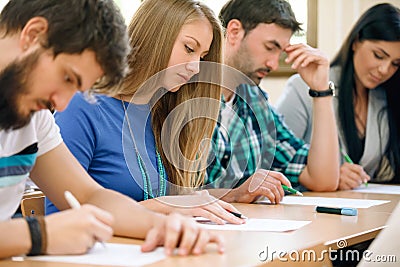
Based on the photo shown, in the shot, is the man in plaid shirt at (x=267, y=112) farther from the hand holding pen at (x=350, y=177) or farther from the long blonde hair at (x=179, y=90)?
the long blonde hair at (x=179, y=90)

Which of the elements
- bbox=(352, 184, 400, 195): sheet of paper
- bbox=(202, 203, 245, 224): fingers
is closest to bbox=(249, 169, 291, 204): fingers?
bbox=(202, 203, 245, 224): fingers

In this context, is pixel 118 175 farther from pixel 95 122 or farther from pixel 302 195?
pixel 302 195

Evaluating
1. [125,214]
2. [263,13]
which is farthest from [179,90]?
[263,13]

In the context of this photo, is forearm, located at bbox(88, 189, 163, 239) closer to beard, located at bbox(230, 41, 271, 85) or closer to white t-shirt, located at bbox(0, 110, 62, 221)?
white t-shirt, located at bbox(0, 110, 62, 221)

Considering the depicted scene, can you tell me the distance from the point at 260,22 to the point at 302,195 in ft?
2.23

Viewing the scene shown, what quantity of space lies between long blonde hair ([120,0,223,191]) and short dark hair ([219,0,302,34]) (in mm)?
→ 625

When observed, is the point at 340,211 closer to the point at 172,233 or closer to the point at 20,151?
the point at 172,233

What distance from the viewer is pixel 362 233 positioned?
1.67 metres

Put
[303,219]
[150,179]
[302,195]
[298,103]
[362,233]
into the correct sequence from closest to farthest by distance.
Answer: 1. [362,233]
2. [303,219]
3. [150,179]
4. [302,195]
5. [298,103]

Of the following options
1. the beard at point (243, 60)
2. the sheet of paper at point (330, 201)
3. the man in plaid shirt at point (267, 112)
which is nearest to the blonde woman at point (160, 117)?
the sheet of paper at point (330, 201)

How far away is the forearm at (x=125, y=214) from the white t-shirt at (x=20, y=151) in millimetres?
149

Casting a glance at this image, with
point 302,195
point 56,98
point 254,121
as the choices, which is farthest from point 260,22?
point 56,98

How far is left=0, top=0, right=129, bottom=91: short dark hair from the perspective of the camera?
128cm

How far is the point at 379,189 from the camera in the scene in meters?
2.71
